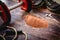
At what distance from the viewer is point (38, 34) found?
1.35 m

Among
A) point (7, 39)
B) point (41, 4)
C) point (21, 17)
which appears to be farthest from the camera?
point (41, 4)

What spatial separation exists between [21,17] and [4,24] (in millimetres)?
292

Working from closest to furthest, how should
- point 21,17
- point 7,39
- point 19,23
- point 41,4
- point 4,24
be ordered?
point 7,39 < point 4,24 < point 19,23 < point 21,17 < point 41,4

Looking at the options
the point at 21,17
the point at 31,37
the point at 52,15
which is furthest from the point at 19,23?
the point at 52,15

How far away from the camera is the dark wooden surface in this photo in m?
1.32

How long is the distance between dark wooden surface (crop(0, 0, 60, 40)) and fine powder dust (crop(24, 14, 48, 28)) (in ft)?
0.17

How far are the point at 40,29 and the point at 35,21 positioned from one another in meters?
0.17

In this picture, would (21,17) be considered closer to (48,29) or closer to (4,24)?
(4,24)

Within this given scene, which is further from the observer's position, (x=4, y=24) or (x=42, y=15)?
(x=42, y=15)

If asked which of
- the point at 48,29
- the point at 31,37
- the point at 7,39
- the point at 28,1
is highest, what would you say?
the point at 28,1

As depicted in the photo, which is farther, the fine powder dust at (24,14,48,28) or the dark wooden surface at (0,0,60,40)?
the fine powder dust at (24,14,48,28)

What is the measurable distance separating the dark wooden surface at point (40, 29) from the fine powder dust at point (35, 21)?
51 mm

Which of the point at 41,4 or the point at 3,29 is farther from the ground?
the point at 41,4

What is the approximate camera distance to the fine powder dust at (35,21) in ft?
4.86
